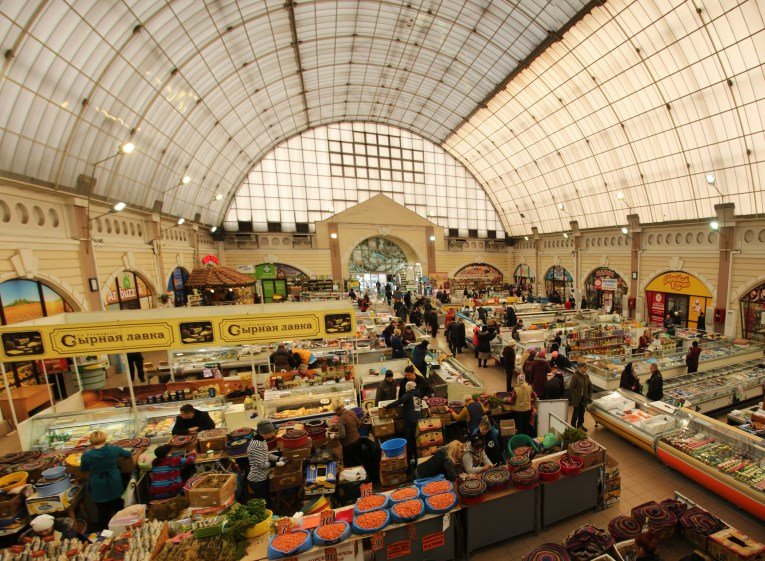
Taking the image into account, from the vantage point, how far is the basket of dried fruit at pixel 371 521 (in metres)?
4.04

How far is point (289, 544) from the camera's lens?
3.87m

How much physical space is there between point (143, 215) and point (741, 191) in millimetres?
28591

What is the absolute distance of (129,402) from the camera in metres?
9.09

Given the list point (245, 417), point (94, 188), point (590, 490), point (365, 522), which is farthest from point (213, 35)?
point (590, 490)

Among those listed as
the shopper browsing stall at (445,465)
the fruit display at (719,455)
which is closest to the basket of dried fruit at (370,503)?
the shopper browsing stall at (445,465)

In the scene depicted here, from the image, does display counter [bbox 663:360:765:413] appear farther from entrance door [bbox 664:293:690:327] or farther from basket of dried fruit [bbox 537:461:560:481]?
entrance door [bbox 664:293:690:327]

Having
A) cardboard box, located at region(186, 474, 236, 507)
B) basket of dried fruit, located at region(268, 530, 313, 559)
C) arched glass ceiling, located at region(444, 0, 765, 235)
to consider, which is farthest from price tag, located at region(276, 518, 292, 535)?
arched glass ceiling, located at region(444, 0, 765, 235)

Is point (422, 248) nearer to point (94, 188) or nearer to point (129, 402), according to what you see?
point (94, 188)

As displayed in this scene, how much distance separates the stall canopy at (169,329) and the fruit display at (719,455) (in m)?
6.66

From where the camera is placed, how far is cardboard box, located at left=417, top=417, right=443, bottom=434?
7047 mm

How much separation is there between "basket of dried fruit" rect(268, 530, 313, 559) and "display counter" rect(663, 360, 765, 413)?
29.0ft

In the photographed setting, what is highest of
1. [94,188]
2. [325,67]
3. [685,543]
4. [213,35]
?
[325,67]

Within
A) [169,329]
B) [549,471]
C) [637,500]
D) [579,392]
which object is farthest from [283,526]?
[579,392]

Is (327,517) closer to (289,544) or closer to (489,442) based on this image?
(289,544)
